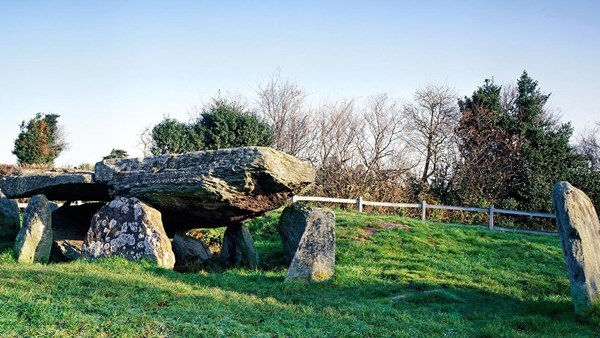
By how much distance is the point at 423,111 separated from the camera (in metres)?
34.9

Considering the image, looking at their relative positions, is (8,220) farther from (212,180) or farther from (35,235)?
(212,180)

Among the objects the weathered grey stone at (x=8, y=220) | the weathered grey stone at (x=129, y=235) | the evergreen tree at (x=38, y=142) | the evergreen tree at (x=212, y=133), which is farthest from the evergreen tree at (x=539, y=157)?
the evergreen tree at (x=38, y=142)

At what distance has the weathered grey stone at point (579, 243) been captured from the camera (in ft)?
29.5

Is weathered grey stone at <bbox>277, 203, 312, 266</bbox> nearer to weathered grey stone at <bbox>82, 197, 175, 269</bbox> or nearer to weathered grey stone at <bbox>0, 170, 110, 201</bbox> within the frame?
weathered grey stone at <bbox>82, 197, 175, 269</bbox>

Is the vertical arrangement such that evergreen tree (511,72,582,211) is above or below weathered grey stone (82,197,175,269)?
A: above

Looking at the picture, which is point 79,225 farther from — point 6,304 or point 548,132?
point 548,132

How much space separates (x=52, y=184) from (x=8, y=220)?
6.72ft

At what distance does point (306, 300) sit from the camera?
970 cm

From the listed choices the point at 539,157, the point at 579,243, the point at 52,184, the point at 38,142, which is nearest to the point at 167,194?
the point at 52,184

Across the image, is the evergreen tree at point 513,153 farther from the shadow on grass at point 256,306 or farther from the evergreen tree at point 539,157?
the shadow on grass at point 256,306

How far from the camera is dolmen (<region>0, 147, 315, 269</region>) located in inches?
508

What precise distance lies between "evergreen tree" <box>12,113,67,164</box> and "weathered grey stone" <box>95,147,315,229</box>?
26.3m

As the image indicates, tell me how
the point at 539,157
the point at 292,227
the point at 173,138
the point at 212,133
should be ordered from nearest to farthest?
the point at 292,227 → the point at 173,138 → the point at 212,133 → the point at 539,157

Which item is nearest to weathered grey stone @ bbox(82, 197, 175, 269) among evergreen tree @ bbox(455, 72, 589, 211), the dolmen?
the dolmen
